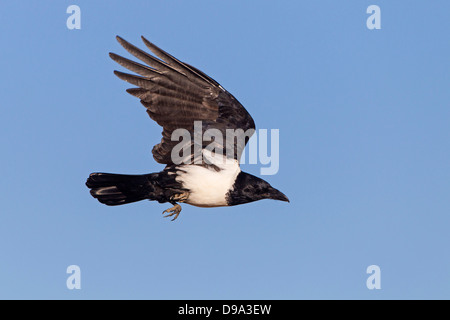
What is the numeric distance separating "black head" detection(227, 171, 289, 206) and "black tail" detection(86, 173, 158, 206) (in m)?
1.22

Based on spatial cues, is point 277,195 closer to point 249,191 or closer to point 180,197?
point 249,191

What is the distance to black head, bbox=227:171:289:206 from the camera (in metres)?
16.9

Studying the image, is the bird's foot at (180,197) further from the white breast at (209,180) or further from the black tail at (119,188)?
the black tail at (119,188)

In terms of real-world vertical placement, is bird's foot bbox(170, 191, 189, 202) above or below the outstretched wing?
below

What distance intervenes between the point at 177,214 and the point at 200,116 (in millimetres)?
1558

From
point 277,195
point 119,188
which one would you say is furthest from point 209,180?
point 119,188

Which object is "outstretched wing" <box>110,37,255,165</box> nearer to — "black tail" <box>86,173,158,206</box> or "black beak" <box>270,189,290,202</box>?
"black tail" <box>86,173,158,206</box>

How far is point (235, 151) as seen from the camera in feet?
55.8

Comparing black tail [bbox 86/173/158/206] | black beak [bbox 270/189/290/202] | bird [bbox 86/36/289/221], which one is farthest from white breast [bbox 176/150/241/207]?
black beak [bbox 270/189/290/202]

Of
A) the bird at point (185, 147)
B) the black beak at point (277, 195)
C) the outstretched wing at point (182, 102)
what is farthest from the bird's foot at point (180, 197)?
the black beak at point (277, 195)

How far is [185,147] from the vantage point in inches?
666

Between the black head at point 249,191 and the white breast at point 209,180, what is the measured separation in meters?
0.09
